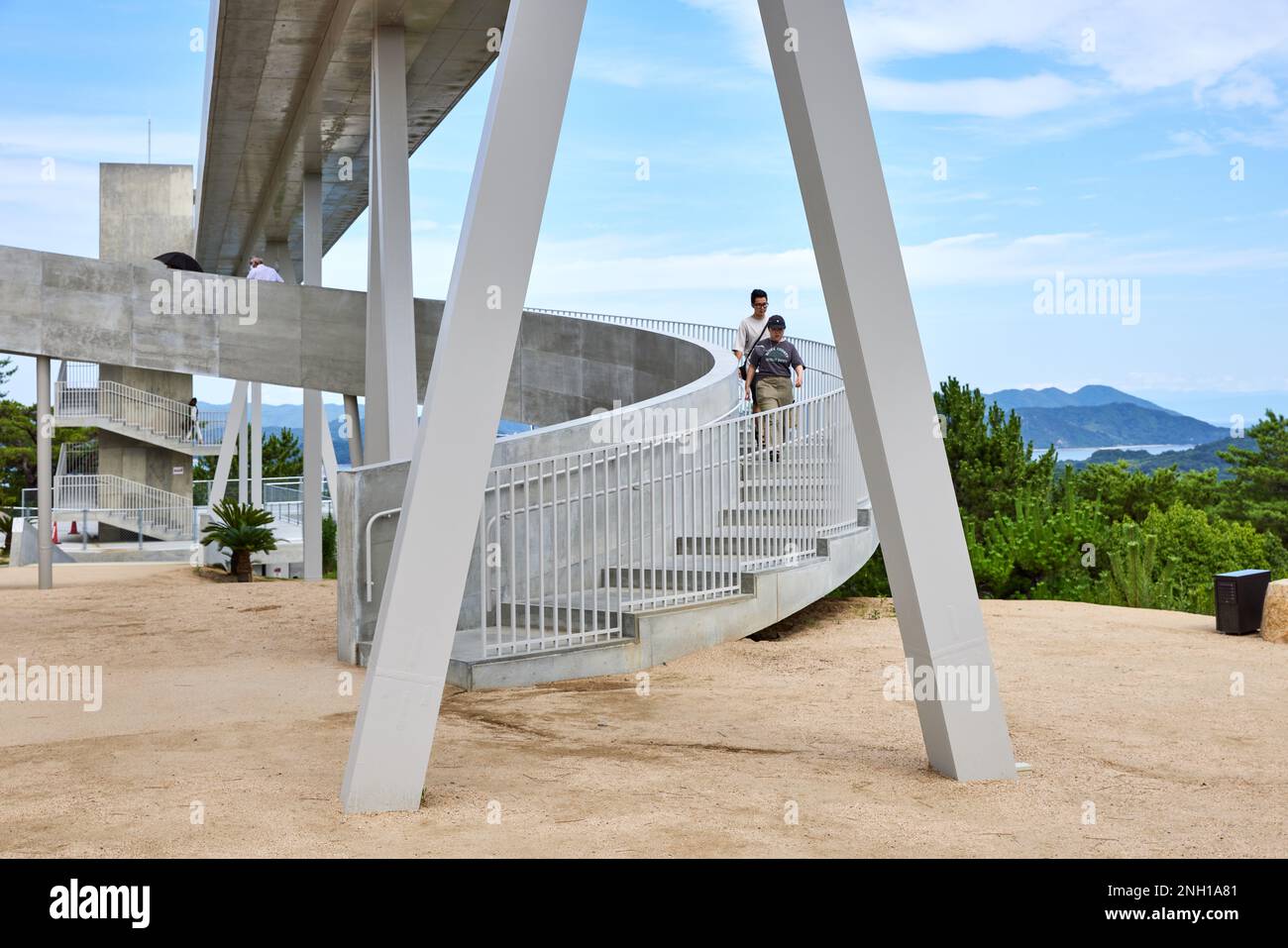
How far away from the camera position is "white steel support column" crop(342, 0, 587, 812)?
506 cm

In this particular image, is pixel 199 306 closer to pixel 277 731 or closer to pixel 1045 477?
pixel 277 731

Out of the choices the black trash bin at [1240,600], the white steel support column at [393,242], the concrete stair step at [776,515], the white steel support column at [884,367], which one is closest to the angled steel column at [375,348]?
the white steel support column at [393,242]

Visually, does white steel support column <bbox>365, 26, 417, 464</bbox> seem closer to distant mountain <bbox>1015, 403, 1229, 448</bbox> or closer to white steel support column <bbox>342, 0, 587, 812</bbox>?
white steel support column <bbox>342, 0, 587, 812</bbox>

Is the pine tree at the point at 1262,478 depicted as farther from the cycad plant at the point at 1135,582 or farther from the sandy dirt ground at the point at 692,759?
the sandy dirt ground at the point at 692,759

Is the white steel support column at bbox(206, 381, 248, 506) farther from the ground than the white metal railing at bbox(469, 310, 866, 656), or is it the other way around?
the white steel support column at bbox(206, 381, 248, 506)

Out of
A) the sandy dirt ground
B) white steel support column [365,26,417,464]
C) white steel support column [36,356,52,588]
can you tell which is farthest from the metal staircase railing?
the sandy dirt ground

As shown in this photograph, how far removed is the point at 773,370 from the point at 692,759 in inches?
288

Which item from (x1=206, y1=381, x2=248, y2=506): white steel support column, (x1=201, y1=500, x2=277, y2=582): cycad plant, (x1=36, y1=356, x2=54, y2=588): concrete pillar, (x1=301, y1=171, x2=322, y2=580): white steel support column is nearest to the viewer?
(x1=36, y1=356, x2=54, y2=588): concrete pillar

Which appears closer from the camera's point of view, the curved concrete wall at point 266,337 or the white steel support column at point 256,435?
the curved concrete wall at point 266,337

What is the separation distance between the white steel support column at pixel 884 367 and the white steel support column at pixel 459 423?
1.22 meters

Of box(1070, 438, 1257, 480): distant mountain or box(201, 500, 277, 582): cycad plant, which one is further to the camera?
box(1070, 438, 1257, 480): distant mountain

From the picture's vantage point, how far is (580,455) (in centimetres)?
898

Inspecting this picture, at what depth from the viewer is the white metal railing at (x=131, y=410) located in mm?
32281

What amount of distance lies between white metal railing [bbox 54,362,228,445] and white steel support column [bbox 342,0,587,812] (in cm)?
2958
